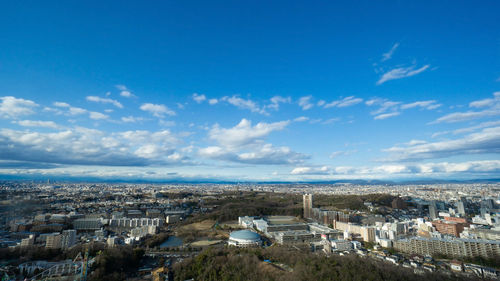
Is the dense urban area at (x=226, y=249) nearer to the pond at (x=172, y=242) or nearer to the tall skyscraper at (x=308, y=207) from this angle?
the pond at (x=172, y=242)

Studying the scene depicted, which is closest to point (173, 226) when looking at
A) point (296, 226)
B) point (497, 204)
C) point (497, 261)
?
point (296, 226)

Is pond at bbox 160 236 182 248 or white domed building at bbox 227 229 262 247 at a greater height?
white domed building at bbox 227 229 262 247

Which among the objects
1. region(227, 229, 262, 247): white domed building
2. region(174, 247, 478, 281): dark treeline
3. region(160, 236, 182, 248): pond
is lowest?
region(160, 236, 182, 248): pond

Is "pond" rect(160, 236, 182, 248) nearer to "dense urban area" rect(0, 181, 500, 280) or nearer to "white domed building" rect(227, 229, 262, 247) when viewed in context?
"dense urban area" rect(0, 181, 500, 280)

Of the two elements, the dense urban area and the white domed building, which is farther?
the white domed building

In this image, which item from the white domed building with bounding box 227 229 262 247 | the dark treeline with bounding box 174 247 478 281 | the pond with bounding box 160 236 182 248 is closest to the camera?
the dark treeline with bounding box 174 247 478 281

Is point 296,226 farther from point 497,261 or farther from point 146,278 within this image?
point 146,278

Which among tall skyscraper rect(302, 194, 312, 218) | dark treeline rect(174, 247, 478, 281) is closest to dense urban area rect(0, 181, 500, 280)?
dark treeline rect(174, 247, 478, 281)

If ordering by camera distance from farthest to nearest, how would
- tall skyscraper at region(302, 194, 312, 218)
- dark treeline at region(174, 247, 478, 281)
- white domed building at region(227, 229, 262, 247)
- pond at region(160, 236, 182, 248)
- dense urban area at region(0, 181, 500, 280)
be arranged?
1. tall skyscraper at region(302, 194, 312, 218)
2. pond at region(160, 236, 182, 248)
3. white domed building at region(227, 229, 262, 247)
4. dense urban area at region(0, 181, 500, 280)
5. dark treeline at region(174, 247, 478, 281)
